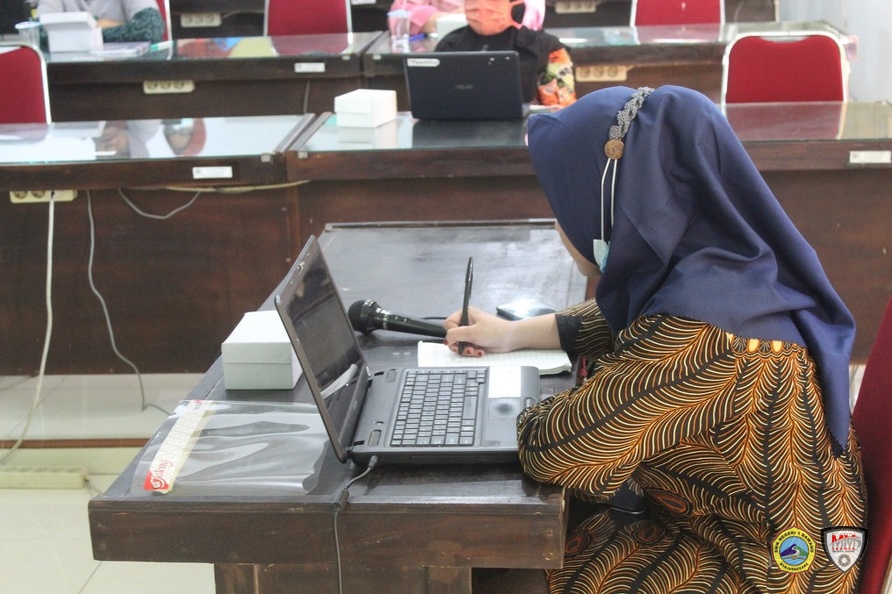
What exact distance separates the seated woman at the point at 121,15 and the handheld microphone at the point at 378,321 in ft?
11.2

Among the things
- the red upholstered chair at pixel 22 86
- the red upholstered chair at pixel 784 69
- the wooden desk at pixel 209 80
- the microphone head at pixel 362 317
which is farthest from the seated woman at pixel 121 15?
the microphone head at pixel 362 317

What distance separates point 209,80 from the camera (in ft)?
13.6

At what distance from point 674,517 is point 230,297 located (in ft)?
5.76

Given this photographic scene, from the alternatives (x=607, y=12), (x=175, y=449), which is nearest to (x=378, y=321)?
(x=175, y=449)

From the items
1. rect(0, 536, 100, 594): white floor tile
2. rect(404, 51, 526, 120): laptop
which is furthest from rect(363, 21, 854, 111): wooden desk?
rect(0, 536, 100, 594): white floor tile

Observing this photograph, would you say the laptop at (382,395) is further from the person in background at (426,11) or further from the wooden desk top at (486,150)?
the person in background at (426,11)

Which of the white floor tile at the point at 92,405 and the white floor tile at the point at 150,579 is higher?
the white floor tile at the point at 92,405

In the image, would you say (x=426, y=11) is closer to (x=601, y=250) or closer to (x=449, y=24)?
(x=449, y=24)

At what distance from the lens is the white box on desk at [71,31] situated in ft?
13.9

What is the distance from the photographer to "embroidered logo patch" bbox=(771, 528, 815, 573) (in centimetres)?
124

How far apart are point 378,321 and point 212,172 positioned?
1.13m

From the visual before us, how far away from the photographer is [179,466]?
46.0 inches

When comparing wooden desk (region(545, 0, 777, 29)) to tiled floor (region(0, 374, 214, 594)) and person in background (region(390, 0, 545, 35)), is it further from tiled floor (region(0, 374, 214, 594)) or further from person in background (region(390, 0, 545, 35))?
tiled floor (region(0, 374, 214, 594))

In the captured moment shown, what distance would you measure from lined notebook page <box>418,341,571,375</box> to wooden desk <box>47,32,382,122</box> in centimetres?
271
